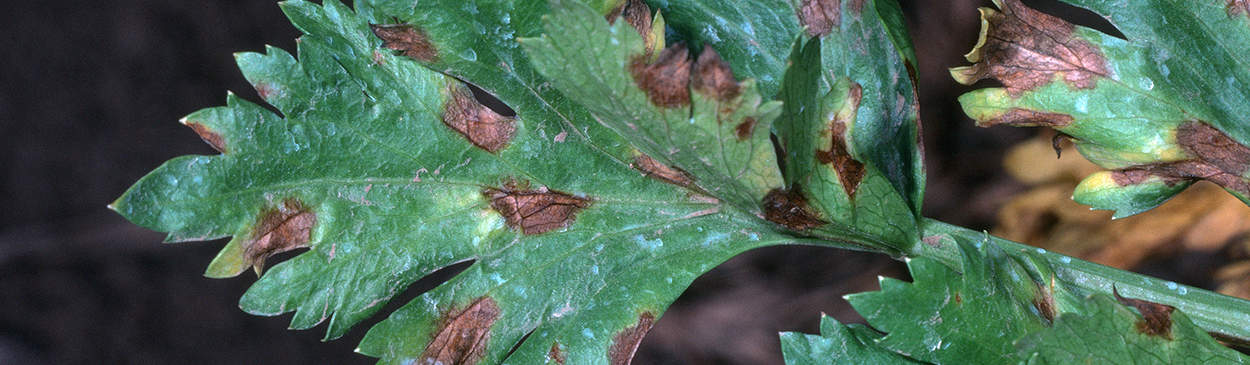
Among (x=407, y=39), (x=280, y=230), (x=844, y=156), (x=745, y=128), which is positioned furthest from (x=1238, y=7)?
(x=280, y=230)

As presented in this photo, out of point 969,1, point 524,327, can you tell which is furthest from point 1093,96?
point 524,327

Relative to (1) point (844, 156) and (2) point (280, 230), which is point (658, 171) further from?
(2) point (280, 230)

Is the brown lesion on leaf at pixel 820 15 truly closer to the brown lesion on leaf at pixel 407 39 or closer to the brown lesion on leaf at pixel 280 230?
the brown lesion on leaf at pixel 407 39

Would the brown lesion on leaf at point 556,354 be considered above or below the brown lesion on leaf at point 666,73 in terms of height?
below

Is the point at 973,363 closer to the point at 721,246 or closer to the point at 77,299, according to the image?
the point at 721,246

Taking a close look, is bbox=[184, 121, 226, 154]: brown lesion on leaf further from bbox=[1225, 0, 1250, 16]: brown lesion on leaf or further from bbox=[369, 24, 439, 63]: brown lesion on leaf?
bbox=[1225, 0, 1250, 16]: brown lesion on leaf

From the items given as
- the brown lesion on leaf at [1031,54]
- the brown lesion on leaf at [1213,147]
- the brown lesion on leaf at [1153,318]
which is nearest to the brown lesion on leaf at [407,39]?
the brown lesion on leaf at [1031,54]
